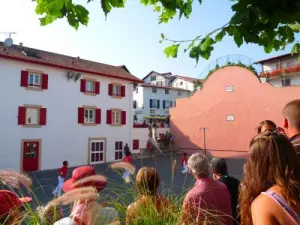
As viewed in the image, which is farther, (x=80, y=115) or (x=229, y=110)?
(x=229, y=110)

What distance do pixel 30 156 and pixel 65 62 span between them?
7446 mm

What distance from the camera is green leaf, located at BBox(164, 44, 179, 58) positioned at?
10.4 ft

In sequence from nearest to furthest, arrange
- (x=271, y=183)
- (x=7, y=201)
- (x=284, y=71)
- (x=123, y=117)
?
(x=271, y=183) → (x=7, y=201) → (x=123, y=117) → (x=284, y=71)

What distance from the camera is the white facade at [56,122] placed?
1762 centimetres

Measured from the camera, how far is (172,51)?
3182 mm

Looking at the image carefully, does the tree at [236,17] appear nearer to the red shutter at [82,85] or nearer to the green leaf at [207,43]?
the green leaf at [207,43]

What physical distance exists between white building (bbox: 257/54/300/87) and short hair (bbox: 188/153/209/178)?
31.4 meters

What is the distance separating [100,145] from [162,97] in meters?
26.0

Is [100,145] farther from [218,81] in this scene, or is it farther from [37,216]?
[37,216]

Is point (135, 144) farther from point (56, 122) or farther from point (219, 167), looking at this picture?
point (219, 167)

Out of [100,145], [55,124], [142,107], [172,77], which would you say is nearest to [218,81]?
[100,145]

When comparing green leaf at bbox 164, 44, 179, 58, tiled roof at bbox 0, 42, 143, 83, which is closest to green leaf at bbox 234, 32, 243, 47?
green leaf at bbox 164, 44, 179, 58

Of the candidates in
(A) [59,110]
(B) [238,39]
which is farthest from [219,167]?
(A) [59,110]

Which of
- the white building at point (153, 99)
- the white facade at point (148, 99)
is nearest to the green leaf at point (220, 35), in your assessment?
the white building at point (153, 99)
